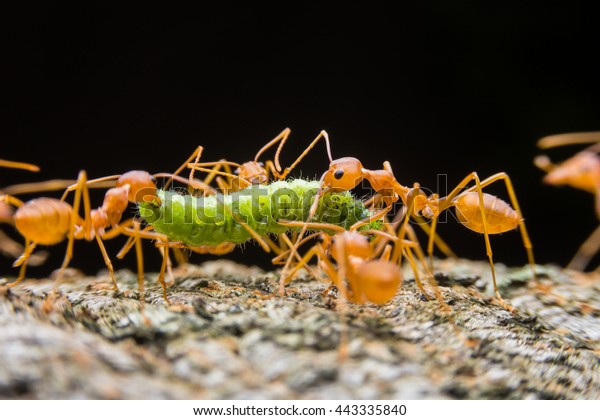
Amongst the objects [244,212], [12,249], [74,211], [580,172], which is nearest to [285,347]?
[244,212]

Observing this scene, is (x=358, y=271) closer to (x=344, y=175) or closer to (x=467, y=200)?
(x=344, y=175)

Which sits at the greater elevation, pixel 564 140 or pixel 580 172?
pixel 564 140

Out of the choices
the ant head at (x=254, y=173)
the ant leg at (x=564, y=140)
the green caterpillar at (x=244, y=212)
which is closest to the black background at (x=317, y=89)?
the ant head at (x=254, y=173)

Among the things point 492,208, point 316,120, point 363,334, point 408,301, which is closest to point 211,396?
point 363,334

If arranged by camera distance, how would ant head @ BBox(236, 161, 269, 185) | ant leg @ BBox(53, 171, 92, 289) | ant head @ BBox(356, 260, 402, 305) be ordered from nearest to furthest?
ant head @ BBox(356, 260, 402, 305) < ant leg @ BBox(53, 171, 92, 289) < ant head @ BBox(236, 161, 269, 185)

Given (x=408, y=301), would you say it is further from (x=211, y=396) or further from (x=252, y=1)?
(x=252, y=1)

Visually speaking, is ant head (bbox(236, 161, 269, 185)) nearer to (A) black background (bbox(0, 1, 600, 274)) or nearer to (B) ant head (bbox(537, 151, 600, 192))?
(A) black background (bbox(0, 1, 600, 274))

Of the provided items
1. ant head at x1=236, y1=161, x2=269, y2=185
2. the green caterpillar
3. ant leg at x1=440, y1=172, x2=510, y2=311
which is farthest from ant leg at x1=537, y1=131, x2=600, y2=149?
ant head at x1=236, y1=161, x2=269, y2=185
